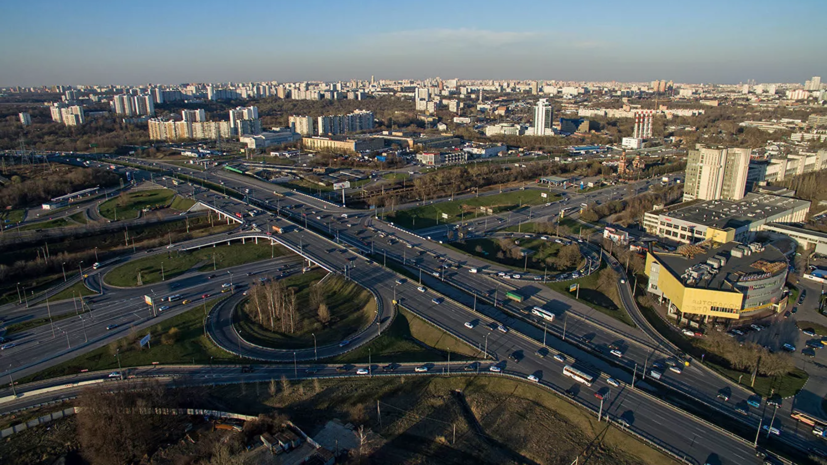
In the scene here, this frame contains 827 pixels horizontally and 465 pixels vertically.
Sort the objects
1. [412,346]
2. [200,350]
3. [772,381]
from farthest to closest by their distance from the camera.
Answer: [412,346] → [200,350] → [772,381]

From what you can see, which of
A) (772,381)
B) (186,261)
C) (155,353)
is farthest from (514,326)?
(186,261)

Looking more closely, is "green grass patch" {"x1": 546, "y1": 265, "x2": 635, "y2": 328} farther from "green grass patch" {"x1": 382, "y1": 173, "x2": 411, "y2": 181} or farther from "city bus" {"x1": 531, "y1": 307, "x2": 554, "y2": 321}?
"green grass patch" {"x1": 382, "y1": 173, "x2": 411, "y2": 181}

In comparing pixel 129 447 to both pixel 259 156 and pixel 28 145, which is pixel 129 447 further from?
pixel 28 145

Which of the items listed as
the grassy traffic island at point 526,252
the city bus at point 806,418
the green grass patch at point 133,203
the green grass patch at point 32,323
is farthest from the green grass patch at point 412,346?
the green grass patch at point 133,203

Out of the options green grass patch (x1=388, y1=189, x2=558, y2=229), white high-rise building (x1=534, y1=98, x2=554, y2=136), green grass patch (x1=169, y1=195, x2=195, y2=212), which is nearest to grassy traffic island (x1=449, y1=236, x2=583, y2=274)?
green grass patch (x1=388, y1=189, x2=558, y2=229)

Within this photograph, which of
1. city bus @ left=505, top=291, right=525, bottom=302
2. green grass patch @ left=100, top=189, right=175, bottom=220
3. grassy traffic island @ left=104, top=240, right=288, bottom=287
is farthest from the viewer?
green grass patch @ left=100, top=189, right=175, bottom=220

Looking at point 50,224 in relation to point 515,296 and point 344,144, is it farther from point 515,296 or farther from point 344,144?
point 344,144

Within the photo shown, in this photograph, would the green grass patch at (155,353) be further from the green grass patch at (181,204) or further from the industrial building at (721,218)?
the industrial building at (721,218)
